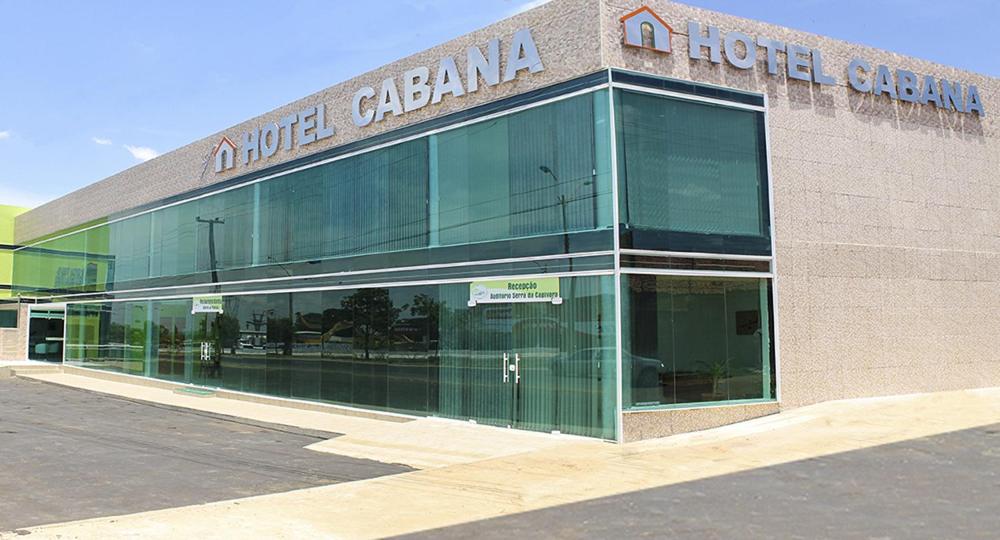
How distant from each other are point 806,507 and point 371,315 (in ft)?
39.3

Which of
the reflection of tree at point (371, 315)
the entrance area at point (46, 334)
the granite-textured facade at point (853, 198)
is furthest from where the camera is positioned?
the entrance area at point (46, 334)

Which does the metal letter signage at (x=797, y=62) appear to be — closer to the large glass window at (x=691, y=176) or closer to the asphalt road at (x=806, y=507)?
the large glass window at (x=691, y=176)

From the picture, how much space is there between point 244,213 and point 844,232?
653 inches

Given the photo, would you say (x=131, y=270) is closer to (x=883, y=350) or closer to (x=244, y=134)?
(x=244, y=134)

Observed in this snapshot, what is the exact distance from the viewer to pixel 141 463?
11961mm

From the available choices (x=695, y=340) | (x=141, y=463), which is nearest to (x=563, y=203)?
(x=695, y=340)

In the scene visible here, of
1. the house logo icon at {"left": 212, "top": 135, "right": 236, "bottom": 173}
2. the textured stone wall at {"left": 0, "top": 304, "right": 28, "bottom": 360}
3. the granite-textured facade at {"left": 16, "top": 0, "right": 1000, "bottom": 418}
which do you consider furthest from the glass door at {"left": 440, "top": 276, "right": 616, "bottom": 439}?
the textured stone wall at {"left": 0, "top": 304, "right": 28, "bottom": 360}

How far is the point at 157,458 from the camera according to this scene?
1250cm

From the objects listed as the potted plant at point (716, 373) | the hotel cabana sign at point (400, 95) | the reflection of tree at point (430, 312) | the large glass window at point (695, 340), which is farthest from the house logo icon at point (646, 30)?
the reflection of tree at point (430, 312)

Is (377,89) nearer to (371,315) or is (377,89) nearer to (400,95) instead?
(400,95)

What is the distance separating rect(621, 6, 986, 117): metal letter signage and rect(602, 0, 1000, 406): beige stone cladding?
154mm

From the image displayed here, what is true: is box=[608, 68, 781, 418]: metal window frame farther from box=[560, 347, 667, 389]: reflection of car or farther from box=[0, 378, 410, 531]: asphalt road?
box=[0, 378, 410, 531]: asphalt road

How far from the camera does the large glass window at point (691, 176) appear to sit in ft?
45.9

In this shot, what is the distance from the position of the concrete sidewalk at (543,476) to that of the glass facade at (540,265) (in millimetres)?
1114
